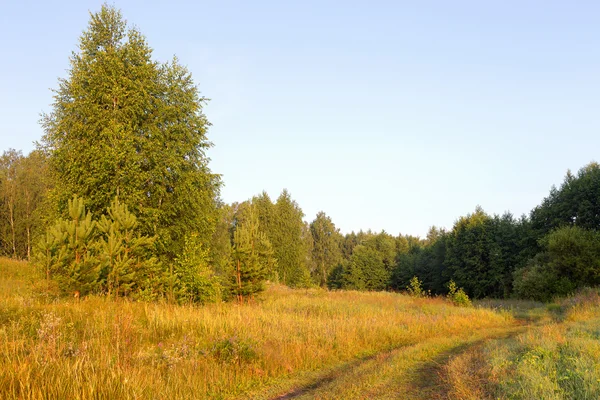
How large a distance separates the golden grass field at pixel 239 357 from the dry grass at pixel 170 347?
26mm

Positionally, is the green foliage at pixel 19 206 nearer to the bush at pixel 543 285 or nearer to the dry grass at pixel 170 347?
the dry grass at pixel 170 347

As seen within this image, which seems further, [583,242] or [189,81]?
[583,242]

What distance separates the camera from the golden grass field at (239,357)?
5301mm

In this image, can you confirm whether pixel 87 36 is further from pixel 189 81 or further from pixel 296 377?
pixel 296 377

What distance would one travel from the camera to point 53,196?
17.1m

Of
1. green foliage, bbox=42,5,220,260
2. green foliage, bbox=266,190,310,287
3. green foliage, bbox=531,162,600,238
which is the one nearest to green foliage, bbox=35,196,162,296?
green foliage, bbox=42,5,220,260

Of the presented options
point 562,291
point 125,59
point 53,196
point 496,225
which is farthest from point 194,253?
point 496,225

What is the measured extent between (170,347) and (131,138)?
11.9 m

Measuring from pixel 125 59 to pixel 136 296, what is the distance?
1238 centimetres

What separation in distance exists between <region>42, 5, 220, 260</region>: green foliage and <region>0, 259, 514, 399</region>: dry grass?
5776 millimetres

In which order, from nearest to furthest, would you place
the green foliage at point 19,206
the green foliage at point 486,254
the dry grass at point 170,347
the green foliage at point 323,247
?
the dry grass at point 170,347 → the green foliage at point 19,206 → the green foliage at point 486,254 → the green foliage at point 323,247

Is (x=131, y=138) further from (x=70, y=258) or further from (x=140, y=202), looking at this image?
(x=70, y=258)

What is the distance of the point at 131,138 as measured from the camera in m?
17.2

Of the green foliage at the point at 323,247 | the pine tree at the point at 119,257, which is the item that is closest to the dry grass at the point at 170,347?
the pine tree at the point at 119,257
